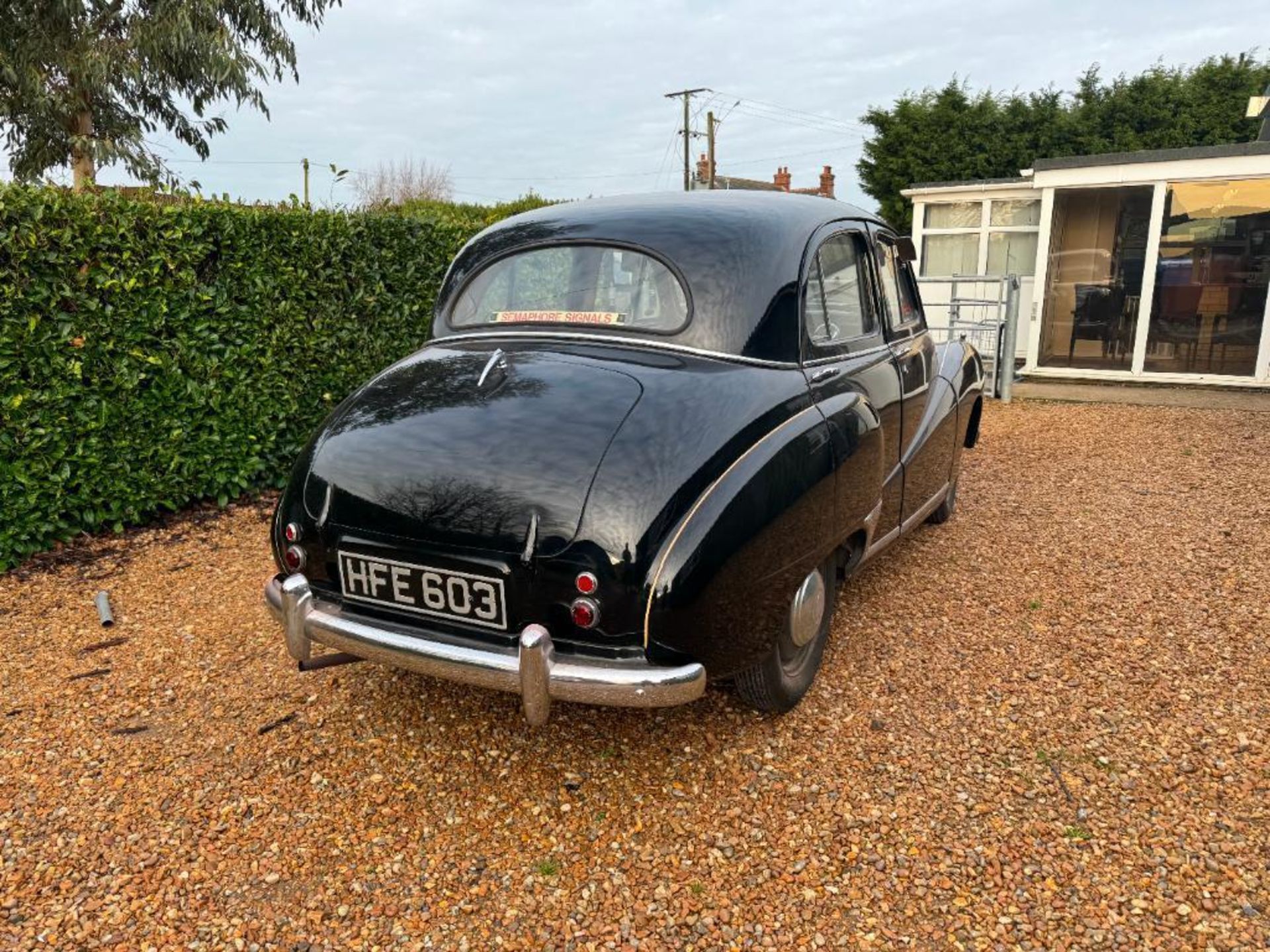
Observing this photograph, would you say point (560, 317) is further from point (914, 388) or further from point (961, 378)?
point (961, 378)

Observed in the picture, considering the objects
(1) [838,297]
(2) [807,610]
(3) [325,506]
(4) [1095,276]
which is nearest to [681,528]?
(2) [807,610]

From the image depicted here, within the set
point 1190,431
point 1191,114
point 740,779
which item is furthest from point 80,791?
point 1191,114

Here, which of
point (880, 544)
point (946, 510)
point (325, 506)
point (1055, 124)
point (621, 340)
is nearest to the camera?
point (325, 506)

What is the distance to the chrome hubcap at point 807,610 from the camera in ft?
9.66

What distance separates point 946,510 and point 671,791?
336cm

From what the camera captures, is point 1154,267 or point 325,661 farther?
point 1154,267

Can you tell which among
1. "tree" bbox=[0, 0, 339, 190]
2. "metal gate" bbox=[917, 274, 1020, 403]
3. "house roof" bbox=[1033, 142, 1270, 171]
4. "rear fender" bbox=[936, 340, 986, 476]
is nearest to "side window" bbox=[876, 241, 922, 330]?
"rear fender" bbox=[936, 340, 986, 476]

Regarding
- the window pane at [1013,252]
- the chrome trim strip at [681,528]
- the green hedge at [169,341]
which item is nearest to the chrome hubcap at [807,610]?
the chrome trim strip at [681,528]

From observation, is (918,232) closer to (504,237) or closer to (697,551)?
(504,237)

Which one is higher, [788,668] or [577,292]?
[577,292]

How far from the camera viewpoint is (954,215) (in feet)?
42.4

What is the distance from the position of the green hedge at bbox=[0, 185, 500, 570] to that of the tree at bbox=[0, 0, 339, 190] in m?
10.9

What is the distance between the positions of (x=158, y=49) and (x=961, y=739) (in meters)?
16.2

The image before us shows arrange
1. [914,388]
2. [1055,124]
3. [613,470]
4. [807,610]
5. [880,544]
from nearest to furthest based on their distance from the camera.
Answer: [613,470] → [807,610] → [880,544] → [914,388] → [1055,124]
